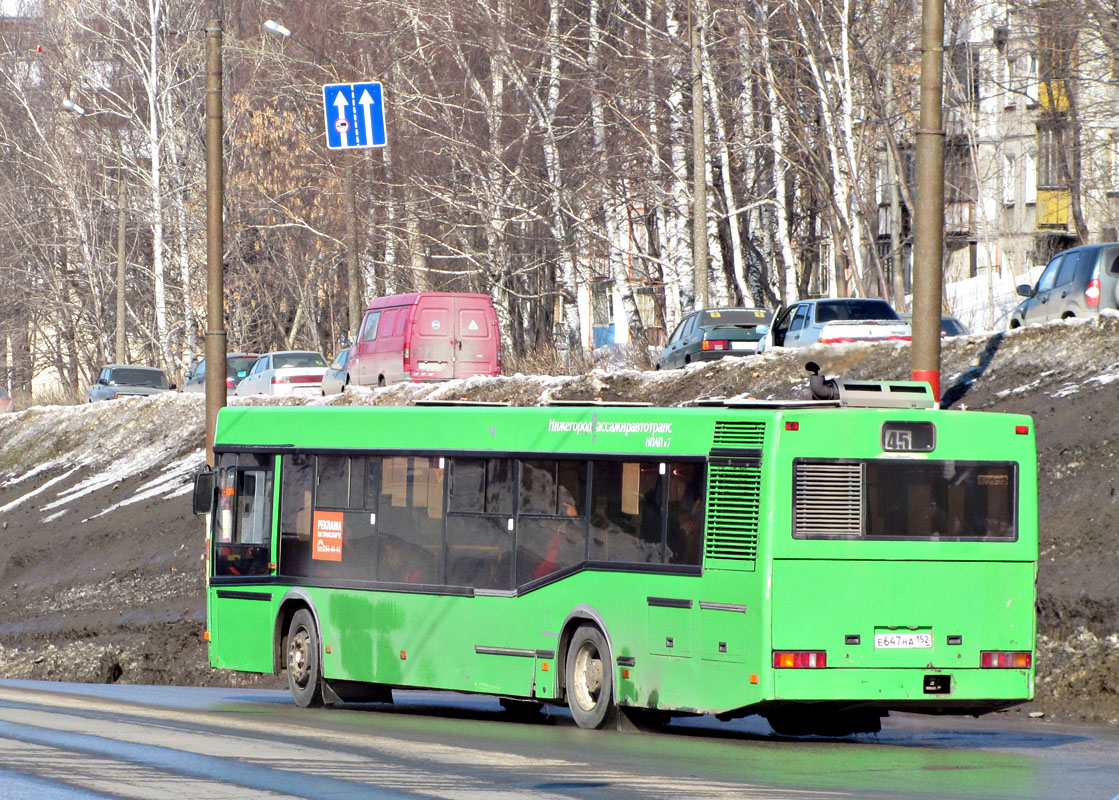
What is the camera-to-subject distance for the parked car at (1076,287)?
26.1 metres

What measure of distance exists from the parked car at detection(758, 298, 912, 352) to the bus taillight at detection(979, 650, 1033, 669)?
15.9m

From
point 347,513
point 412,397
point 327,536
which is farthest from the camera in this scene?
point 412,397

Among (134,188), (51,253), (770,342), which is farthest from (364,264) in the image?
(770,342)

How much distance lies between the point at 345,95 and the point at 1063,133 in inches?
1269

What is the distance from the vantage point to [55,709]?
15.0 m

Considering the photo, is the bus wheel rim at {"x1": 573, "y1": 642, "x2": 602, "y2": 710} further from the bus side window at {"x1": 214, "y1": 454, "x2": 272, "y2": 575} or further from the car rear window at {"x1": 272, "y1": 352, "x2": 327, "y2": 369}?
the car rear window at {"x1": 272, "y1": 352, "x2": 327, "y2": 369}

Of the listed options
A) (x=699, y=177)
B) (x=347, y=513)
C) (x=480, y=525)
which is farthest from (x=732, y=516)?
(x=699, y=177)

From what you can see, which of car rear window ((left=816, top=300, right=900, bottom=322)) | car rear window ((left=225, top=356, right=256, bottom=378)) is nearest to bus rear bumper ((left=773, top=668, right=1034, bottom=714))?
car rear window ((left=816, top=300, right=900, bottom=322))

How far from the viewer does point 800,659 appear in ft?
39.2

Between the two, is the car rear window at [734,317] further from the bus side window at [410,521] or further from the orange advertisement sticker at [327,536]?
the bus side window at [410,521]

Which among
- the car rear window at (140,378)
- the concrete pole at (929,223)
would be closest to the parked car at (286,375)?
the car rear window at (140,378)

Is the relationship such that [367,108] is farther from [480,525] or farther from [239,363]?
[239,363]

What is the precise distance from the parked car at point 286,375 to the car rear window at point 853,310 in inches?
493

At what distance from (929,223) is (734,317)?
20310 millimetres
